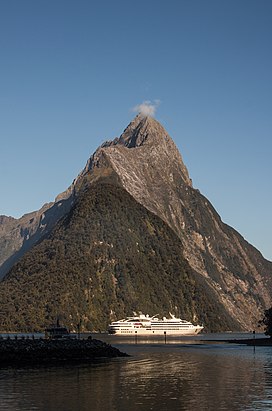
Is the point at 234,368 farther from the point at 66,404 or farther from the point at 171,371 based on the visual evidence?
the point at 66,404

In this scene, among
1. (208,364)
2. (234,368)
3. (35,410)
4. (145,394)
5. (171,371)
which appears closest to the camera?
(35,410)

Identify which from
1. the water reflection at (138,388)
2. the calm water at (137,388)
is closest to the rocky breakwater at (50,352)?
the calm water at (137,388)

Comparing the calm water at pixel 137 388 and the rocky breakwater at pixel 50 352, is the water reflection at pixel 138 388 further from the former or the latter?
the rocky breakwater at pixel 50 352

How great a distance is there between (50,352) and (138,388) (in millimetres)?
48380

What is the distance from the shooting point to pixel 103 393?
6181 cm

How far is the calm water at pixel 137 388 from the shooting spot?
176 feet

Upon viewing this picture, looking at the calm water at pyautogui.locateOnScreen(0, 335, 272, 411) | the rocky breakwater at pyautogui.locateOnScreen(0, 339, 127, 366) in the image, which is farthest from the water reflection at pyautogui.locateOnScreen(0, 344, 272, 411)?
the rocky breakwater at pyautogui.locateOnScreen(0, 339, 127, 366)

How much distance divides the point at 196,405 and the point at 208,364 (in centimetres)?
4639

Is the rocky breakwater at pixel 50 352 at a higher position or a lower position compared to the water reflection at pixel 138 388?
higher

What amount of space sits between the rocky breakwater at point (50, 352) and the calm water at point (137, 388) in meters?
13.1

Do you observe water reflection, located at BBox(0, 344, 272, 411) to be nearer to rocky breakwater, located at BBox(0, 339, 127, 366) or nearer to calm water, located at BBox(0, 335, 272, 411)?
calm water, located at BBox(0, 335, 272, 411)

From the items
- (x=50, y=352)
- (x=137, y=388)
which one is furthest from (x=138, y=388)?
(x=50, y=352)

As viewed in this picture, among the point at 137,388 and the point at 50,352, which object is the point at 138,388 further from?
the point at 50,352

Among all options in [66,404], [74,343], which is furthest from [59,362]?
[66,404]
